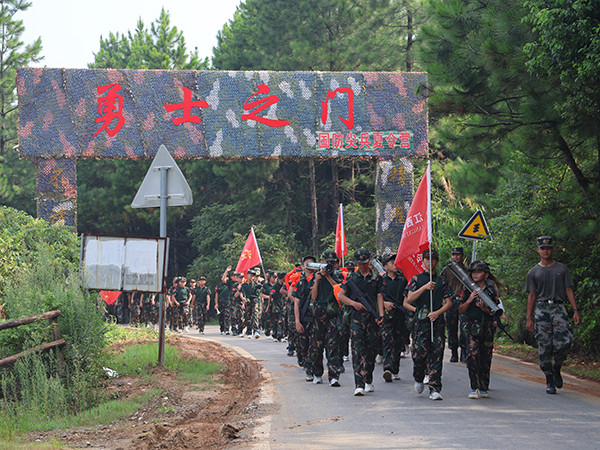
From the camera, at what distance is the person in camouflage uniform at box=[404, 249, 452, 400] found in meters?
9.84

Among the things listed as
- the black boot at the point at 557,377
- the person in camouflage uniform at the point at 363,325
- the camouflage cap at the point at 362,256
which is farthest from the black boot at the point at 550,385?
the camouflage cap at the point at 362,256

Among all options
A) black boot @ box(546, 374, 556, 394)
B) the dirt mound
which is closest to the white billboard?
the dirt mound

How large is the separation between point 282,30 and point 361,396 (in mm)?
29933

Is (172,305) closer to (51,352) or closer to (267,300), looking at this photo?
(267,300)

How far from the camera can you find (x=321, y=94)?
2469 cm

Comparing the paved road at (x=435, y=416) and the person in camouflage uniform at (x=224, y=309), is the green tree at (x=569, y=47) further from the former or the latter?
the person in camouflage uniform at (x=224, y=309)

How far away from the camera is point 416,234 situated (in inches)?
428

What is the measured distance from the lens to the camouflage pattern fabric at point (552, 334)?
33.9 feet

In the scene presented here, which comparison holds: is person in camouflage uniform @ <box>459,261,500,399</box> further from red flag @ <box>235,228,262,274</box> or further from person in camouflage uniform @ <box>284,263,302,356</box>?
red flag @ <box>235,228,262,274</box>

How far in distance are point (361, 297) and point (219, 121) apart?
14.9 m

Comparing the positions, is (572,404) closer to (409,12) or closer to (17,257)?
(17,257)

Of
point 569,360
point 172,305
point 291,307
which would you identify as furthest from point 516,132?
point 172,305

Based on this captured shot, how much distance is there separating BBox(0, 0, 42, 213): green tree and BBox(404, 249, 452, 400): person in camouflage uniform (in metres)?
38.1

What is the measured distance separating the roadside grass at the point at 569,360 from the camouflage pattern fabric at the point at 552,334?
2120mm
